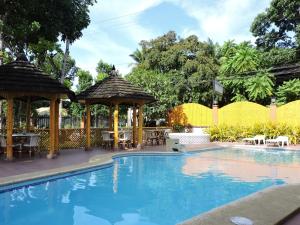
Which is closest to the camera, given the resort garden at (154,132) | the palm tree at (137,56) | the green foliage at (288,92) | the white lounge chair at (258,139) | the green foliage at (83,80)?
the resort garden at (154,132)

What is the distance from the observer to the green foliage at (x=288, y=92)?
95.3ft

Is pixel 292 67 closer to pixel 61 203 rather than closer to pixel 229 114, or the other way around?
pixel 229 114

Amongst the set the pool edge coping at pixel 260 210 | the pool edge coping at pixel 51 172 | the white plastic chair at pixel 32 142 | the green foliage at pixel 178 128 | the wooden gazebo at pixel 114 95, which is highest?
the wooden gazebo at pixel 114 95

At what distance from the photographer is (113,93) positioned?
56.5 feet

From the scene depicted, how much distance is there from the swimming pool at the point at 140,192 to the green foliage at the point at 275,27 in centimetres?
2372

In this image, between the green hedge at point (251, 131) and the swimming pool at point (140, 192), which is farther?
the green hedge at point (251, 131)

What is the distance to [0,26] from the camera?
46.6ft

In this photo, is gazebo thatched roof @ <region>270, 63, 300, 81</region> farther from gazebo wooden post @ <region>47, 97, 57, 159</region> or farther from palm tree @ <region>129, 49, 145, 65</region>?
gazebo wooden post @ <region>47, 97, 57, 159</region>

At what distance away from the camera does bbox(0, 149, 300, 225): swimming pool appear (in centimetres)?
724

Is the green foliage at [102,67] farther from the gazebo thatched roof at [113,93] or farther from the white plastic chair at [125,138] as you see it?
the white plastic chair at [125,138]

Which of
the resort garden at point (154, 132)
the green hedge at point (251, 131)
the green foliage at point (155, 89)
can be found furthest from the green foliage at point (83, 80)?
the green hedge at point (251, 131)

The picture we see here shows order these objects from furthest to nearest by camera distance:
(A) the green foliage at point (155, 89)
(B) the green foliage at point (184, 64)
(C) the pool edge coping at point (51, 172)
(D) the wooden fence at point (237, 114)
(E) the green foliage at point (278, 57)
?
(B) the green foliage at point (184, 64), (E) the green foliage at point (278, 57), (A) the green foliage at point (155, 89), (D) the wooden fence at point (237, 114), (C) the pool edge coping at point (51, 172)

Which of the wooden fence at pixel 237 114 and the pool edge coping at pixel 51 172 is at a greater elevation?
the wooden fence at pixel 237 114

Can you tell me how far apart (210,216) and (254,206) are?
119cm
